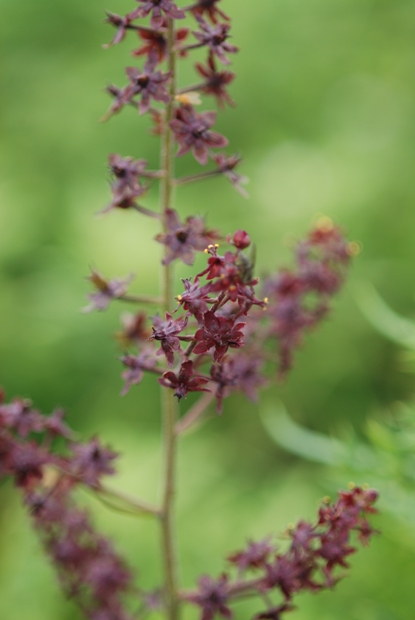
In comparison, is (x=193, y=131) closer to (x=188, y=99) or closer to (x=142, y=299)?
(x=188, y=99)

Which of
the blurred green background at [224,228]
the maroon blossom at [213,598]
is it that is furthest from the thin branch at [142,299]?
the blurred green background at [224,228]

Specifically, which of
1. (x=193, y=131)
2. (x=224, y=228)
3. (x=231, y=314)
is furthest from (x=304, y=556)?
(x=224, y=228)

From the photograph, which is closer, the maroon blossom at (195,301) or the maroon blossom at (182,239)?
the maroon blossom at (195,301)

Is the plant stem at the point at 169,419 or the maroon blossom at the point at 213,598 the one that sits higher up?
the plant stem at the point at 169,419

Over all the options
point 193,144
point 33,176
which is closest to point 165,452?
point 193,144

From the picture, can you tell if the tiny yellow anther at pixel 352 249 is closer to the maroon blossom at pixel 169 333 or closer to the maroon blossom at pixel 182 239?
the maroon blossom at pixel 182 239

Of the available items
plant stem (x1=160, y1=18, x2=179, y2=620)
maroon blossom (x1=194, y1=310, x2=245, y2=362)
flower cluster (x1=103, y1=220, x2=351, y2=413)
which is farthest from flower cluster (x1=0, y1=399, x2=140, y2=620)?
maroon blossom (x1=194, y1=310, x2=245, y2=362)

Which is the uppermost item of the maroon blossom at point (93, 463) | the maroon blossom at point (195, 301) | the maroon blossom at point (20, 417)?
the maroon blossom at point (195, 301)

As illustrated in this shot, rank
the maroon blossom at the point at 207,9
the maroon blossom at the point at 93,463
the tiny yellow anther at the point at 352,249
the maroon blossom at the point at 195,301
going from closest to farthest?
the maroon blossom at the point at 195,301 → the maroon blossom at the point at 207,9 → the maroon blossom at the point at 93,463 → the tiny yellow anther at the point at 352,249

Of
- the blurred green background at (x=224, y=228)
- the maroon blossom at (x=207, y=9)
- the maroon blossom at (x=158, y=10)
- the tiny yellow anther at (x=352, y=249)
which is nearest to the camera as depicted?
the maroon blossom at (x=158, y=10)
